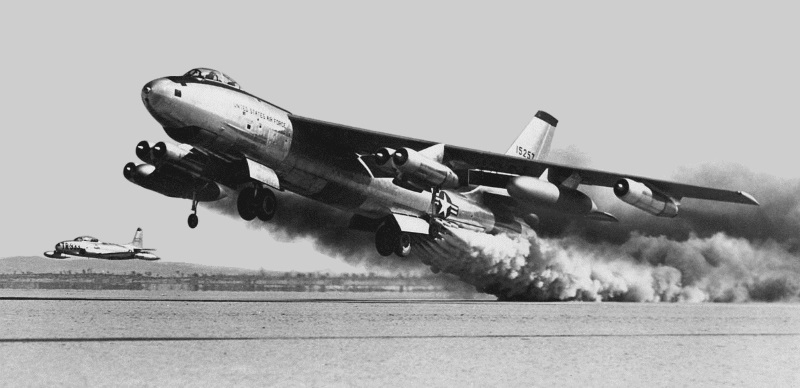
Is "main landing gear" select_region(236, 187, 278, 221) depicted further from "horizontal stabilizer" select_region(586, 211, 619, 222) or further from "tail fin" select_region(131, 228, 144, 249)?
"tail fin" select_region(131, 228, 144, 249)

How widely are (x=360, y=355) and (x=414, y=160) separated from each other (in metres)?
15.4

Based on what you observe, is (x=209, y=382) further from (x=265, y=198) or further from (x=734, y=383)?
(x=265, y=198)

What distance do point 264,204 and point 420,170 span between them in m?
5.45

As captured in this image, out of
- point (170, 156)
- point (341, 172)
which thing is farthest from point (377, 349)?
point (170, 156)

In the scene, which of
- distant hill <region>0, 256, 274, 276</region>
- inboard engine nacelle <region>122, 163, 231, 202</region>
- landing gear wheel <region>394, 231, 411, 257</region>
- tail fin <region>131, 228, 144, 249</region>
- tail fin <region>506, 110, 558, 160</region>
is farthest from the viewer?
distant hill <region>0, 256, 274, 276</region>

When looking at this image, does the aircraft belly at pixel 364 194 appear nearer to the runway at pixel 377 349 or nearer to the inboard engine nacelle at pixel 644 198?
the inboard engine nacelle at pixel 644 198

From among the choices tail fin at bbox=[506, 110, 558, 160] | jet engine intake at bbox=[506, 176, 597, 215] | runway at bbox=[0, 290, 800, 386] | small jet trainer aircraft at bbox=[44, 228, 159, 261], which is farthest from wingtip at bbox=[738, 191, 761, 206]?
small jet trainer aircraft at bbox=[44, 228, 159, 261]

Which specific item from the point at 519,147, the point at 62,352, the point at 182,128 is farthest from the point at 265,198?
the point at 62,352

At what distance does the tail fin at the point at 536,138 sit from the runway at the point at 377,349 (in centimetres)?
1930

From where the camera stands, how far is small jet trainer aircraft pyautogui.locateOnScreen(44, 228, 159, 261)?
70938 mm

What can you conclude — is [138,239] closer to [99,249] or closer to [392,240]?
[99,249]

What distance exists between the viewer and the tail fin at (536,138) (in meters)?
39.7

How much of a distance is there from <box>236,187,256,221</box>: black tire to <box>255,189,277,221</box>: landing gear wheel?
0.16m

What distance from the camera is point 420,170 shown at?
27078mm
